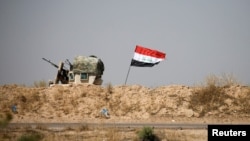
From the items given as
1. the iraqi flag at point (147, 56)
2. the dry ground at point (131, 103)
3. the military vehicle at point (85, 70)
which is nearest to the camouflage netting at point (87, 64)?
the military vehicle at point (85, 70)

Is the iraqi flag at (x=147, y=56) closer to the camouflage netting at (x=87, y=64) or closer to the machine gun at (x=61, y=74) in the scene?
the camouflage netting at (x=87, y=64)

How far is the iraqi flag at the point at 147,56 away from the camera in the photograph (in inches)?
1503

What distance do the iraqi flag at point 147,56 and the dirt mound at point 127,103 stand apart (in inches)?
135

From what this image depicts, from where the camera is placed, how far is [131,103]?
32.9 metres

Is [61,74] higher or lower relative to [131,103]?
higher

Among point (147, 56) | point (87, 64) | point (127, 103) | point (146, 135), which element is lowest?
point (146, 135)

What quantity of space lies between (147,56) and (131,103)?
7112 millimetres

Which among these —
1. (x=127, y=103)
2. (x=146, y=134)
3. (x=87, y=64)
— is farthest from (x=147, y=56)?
(x=146, y=134)

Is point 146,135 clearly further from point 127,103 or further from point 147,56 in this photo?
point 147,56

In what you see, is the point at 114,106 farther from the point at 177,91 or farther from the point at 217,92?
the point at 217,92

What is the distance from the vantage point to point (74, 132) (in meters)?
22.3

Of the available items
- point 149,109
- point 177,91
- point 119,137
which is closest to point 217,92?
point 177,91

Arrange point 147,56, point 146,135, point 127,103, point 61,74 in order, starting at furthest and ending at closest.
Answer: point 61,74
point 147,56
point 127,103
point 146,135

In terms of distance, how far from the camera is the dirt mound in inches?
1210
